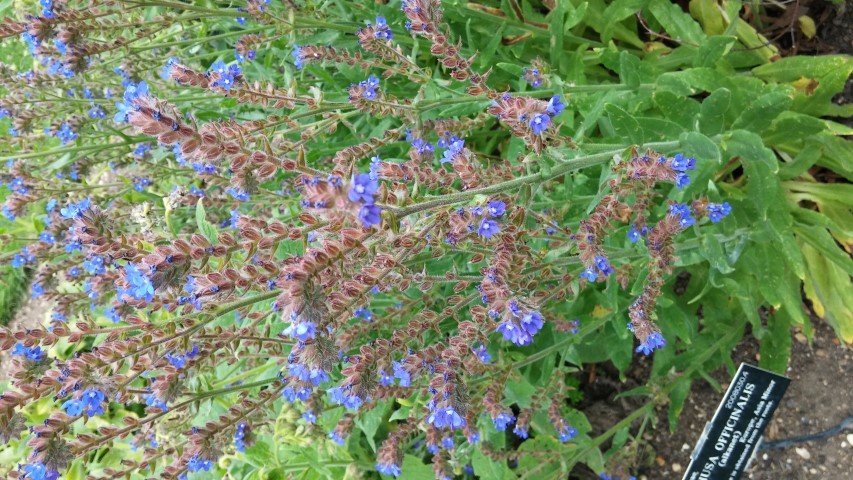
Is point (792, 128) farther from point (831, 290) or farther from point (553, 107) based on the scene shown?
point (553, 107)

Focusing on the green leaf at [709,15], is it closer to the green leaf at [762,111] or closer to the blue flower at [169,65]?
the green leaf at [762,111]

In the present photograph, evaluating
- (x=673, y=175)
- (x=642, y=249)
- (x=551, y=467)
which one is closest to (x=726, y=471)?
(x=551, y=467)

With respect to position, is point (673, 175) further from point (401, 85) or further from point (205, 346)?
point (401, 85)

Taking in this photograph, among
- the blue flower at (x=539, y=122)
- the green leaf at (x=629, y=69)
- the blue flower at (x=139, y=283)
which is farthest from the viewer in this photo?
the green leaf at (x=629, y=69)

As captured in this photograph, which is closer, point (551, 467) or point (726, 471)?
point (726, 471)

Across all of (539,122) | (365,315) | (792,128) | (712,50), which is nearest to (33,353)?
(365,315)

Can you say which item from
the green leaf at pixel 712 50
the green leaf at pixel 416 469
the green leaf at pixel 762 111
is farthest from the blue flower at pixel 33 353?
the green leaf at pixel 712 50
